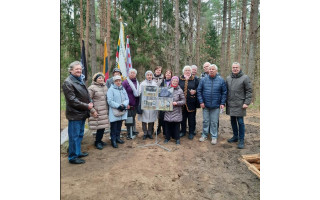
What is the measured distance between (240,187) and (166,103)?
2167 millimetres

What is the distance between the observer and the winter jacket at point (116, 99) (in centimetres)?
401

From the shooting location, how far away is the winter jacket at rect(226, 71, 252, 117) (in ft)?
13.1

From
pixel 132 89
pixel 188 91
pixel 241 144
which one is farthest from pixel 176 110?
pixel 241 144

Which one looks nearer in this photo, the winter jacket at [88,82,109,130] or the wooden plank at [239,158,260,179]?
the wooden plank at [239,158,260,179]

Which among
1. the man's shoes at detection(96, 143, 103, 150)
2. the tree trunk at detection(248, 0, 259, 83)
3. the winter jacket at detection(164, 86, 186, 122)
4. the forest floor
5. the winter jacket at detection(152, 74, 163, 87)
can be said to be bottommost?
the forest floor

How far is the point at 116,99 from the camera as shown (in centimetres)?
411

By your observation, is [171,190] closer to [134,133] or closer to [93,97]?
[93,97]

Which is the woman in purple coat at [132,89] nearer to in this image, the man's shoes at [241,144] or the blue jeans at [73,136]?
the blue jeans at [73,136]

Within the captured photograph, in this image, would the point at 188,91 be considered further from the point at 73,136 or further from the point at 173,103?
the point at 73,136

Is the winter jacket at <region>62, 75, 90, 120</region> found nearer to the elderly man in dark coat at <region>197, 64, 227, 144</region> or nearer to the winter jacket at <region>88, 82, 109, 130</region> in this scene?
the winter jacket at <region>88, 82, 109, 130</region>

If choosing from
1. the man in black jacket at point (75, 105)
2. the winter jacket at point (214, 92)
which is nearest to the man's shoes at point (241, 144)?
the winter jacket at point (214, 92)

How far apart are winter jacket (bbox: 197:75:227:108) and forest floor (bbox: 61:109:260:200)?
104 cm

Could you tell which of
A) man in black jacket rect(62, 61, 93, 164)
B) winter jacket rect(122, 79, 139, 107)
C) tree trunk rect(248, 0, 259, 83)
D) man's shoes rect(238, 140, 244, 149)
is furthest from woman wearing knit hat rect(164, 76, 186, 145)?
tree trunk rect(248, 0, 259, 83)

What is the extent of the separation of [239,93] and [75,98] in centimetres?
335
